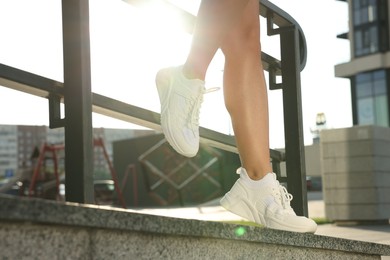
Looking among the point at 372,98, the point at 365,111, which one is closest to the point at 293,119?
the point at 372,98

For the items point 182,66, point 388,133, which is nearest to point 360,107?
point 388,133

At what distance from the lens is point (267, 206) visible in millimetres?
1870

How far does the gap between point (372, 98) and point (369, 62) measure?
2.13 metres

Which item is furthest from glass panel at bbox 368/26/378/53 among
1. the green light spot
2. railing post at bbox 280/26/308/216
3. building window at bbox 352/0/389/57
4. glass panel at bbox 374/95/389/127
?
the green light spot

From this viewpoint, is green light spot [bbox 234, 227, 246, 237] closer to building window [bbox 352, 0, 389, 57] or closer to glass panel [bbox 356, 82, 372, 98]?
building window [bbox 352, 0, 389, 57]

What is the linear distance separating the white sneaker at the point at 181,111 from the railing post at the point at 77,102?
1.02 ft

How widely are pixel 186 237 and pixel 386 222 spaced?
780cm

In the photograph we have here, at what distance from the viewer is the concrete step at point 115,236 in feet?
3.51

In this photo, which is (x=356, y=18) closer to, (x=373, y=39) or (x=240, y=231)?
(x=373, y=39)

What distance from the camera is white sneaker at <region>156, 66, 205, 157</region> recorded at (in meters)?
1.80

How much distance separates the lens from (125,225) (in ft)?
4.03

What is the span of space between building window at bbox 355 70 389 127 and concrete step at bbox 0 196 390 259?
3713 centimetres

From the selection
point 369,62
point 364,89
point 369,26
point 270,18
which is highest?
point 369,26

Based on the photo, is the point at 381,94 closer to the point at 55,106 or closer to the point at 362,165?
the point at 362,165
